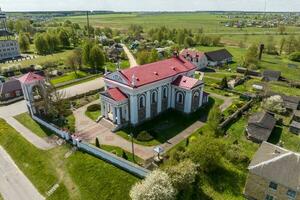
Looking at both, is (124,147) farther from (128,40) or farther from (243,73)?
(128,40)

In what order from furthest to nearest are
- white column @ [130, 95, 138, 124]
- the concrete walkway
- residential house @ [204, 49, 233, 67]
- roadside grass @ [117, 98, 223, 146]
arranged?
residential house @ [204, 49, 233, 67], white column @ [130, 95, 138, 124], roadside grass @ [117, 98, 223, 146], the concrete walkway

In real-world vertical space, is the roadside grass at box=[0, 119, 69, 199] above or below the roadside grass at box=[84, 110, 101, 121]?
below

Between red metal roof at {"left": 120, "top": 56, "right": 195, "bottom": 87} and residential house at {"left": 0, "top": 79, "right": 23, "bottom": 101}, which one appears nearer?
red metal roof at {"left": 120, "top": 56, "right": 195, "bottom": 87}

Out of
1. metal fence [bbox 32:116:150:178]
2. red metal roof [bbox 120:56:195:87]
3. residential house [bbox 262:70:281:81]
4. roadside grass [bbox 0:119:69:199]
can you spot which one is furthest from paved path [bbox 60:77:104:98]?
residential house [bbox 262:70:281:81]

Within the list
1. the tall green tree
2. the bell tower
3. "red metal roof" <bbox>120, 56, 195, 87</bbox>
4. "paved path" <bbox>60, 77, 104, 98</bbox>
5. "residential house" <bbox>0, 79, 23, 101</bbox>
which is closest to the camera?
"red metal roof" <bbox>120, 56, 195, 87</bbox>

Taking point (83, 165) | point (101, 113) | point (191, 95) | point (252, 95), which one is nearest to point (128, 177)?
point (83, 165)

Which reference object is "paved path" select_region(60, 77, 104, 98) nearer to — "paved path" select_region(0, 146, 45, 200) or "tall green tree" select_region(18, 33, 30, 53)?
"paved path" select_region(0, 146, 45, 200)
